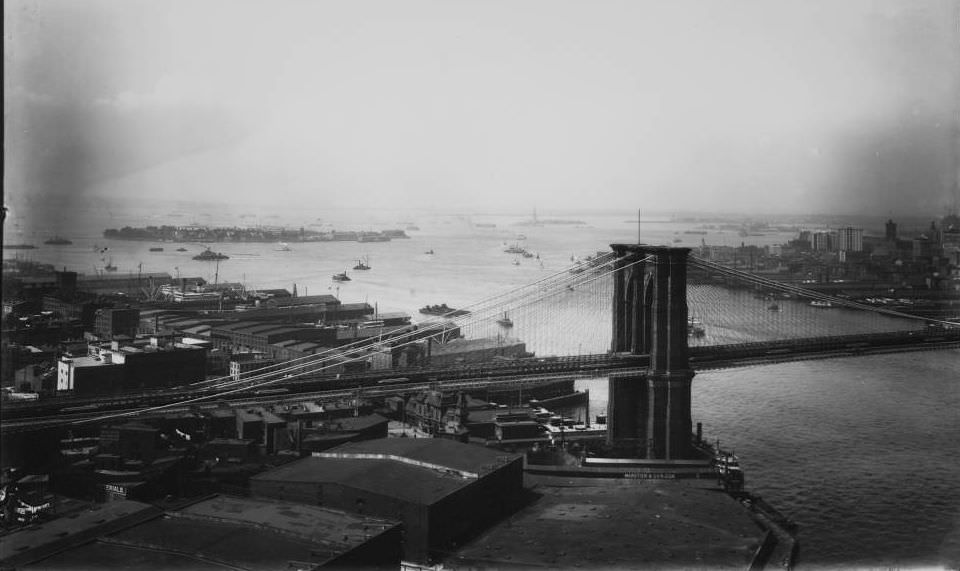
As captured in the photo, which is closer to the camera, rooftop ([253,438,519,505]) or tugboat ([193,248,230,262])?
→ rooftop ([253,438,519,505])

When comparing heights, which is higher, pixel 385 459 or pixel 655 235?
pixel 655 235

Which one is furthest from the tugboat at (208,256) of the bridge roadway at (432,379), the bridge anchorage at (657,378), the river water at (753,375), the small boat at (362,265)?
the bridge anchorage at (657,378)

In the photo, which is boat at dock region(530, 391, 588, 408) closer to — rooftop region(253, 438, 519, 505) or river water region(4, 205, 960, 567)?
river water region(4, 205, 960, 567)

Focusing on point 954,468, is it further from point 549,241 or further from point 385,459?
point 549,241

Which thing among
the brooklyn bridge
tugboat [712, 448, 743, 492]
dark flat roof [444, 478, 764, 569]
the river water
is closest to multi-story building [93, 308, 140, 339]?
the river water

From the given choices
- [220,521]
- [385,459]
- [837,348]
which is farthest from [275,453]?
[837,348]

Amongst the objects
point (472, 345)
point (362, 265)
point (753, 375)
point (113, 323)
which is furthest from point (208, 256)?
point (753, 375)
